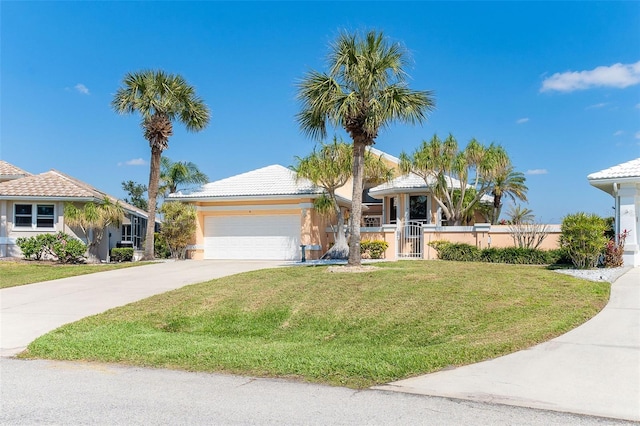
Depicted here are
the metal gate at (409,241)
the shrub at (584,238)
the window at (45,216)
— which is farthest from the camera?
the window at (45,216)

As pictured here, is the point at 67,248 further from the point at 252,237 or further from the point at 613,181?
the point at 613,181

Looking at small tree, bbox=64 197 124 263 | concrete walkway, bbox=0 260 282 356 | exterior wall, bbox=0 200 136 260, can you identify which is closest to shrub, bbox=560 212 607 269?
concrete walkway, bbox=0 260 282 356

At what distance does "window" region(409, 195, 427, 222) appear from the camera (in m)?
25.9

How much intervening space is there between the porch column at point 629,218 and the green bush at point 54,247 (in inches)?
892

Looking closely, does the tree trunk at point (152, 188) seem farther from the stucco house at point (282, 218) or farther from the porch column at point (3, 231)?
the porch column at point (3, 231)

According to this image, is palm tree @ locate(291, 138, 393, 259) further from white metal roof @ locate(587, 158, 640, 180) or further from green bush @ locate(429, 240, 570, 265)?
white metal roof @ locate(587, 158, 640, 180)

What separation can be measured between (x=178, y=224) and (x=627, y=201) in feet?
62.8

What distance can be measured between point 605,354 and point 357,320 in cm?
463

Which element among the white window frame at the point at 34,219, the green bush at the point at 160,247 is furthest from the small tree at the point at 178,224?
the white window frame at the point at 34,219

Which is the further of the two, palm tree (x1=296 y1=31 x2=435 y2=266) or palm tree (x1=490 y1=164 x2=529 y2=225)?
palm tree (x1=490 y1=164 x2=529 y2=225)

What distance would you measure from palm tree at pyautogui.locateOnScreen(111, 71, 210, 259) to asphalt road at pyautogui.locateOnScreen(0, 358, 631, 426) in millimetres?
19068

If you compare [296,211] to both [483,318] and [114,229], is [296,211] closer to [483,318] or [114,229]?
[114,229]

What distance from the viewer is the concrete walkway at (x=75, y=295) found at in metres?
10.6

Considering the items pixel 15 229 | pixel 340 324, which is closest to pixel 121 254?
pixel 15 229
